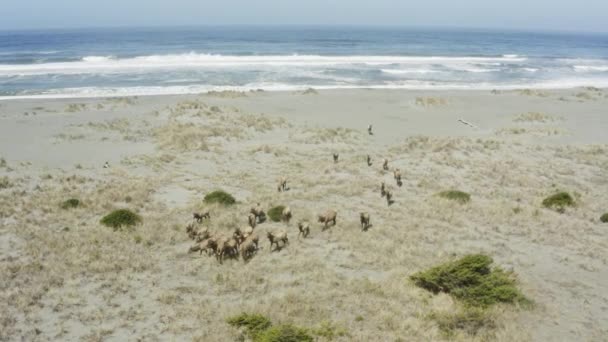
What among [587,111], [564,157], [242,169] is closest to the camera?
[242,169]

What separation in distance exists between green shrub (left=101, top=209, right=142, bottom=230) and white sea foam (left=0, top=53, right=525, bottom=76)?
49.4 m

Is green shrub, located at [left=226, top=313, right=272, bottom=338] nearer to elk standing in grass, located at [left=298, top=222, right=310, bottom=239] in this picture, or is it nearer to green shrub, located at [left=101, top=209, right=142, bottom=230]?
elk standing in grass, located at [left=298, top=222, right=310, bottom=239]

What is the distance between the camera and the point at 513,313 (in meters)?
10.3

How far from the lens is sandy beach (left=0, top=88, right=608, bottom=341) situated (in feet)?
33.4

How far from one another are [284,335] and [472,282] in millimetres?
4924

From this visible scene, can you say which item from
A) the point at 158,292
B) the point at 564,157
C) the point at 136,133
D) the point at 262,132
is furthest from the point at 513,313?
the point at 136,133

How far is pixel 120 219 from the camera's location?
48.8ft

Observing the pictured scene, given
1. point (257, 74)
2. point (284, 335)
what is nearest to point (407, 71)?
point (257, 74)

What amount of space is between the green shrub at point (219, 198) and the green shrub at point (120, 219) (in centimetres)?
274

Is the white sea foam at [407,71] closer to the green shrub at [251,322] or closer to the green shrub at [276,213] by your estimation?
the green shrub at [276,213]

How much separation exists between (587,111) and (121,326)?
127ft

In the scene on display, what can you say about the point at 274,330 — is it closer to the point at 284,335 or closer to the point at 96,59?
the point at 284,335

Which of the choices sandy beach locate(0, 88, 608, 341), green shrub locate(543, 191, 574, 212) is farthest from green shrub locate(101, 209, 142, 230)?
green shrub locate(543, 191, 574, 212)

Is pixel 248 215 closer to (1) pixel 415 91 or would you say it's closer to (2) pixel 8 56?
(1) pixel 415 91
